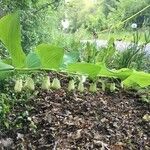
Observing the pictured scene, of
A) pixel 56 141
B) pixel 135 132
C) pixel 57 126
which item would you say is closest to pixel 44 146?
pixel 56 141

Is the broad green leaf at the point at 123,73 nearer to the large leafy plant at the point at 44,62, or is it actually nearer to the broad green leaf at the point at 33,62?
the large leafy plant at the point at 44,62

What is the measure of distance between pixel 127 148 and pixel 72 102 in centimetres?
83

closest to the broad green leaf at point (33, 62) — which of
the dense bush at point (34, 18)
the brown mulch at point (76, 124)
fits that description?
the brown mulch at point (76, 124)

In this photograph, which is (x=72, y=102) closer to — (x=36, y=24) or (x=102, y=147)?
(x=102, y=147)

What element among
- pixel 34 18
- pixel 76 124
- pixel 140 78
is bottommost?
pixel 76 124

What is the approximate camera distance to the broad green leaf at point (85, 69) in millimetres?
654

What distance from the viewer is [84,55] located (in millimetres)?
6004

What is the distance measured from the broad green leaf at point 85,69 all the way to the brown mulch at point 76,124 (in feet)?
9.34

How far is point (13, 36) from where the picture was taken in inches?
25.1

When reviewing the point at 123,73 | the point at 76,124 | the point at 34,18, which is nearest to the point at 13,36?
the point at 123,73

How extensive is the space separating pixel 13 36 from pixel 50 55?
0.06 meters

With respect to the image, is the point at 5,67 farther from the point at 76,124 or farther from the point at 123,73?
the point at 76,124

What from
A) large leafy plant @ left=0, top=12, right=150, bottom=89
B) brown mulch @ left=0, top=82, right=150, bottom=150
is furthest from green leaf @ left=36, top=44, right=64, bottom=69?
brown mulch @ left=0, top=82, right=150, bottom=150

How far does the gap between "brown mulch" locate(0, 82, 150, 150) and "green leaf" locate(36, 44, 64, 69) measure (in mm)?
2857
